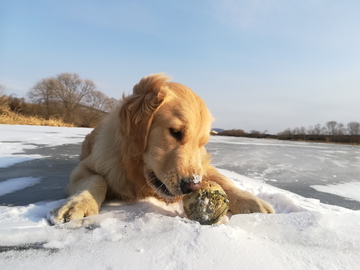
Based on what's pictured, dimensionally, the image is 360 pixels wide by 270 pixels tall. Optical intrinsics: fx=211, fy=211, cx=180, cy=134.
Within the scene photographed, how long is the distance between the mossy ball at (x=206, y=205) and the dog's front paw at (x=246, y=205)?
1.22 feet

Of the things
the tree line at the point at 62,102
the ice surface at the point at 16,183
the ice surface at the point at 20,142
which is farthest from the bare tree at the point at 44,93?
the ice surface at the point at 16,183

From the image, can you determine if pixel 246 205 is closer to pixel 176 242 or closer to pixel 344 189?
pixel 176 242

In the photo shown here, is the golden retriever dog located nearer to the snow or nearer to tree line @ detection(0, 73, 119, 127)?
the snow

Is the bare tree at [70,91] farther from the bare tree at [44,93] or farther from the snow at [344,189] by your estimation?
the snow at [344,189]

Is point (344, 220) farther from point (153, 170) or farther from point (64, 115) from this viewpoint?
point (64, 115)

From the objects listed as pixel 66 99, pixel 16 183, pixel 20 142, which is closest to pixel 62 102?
pixel 66 99

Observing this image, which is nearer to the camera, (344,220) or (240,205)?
(344,220)

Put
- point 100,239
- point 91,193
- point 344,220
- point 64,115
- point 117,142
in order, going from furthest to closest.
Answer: point 64,115 → point 117,142 → point 91,193 → point 344,220 → point 100,239

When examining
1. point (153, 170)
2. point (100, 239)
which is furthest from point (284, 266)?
point (153, 170)

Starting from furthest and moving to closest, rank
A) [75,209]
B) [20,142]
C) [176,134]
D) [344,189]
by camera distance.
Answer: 1. [20,142]
2. [344,189]
3. [176,134]
4. [75,209]

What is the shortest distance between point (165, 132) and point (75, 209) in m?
0.95

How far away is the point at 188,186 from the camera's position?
1562 millimetres

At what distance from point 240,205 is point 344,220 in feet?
2.40

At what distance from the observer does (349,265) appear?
0.95 meters
